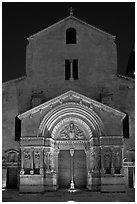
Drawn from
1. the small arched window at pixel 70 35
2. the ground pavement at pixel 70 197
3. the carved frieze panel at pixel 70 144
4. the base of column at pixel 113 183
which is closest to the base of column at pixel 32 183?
the ground pavement at pixel 70 197

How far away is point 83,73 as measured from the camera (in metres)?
24.8

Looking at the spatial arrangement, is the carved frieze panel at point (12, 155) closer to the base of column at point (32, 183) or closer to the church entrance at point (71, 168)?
the base of column at point (32, 183)

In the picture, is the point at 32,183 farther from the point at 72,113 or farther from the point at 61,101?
the point at 61,101

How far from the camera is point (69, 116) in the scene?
22750 mm

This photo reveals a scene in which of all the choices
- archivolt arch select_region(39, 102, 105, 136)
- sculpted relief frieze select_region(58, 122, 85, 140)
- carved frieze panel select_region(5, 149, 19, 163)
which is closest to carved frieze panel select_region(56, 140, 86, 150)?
sculpted relief frieze select_region(58, 122, 85, 140)

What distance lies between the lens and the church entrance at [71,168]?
23.5 m

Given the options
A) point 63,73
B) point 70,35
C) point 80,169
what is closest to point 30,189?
point 80,169

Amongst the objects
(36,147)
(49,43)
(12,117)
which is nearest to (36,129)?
(36,147)

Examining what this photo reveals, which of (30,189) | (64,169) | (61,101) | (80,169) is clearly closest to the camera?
(30,189)

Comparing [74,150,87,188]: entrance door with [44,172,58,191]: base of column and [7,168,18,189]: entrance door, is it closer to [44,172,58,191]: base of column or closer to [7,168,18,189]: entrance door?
[44,172,58,191]: base of column

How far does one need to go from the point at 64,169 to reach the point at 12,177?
Result: 155 inches

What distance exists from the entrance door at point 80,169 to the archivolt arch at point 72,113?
292cm

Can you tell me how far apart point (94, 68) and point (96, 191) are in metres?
9.42

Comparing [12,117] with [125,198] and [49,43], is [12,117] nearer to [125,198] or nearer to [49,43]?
[49,43]
